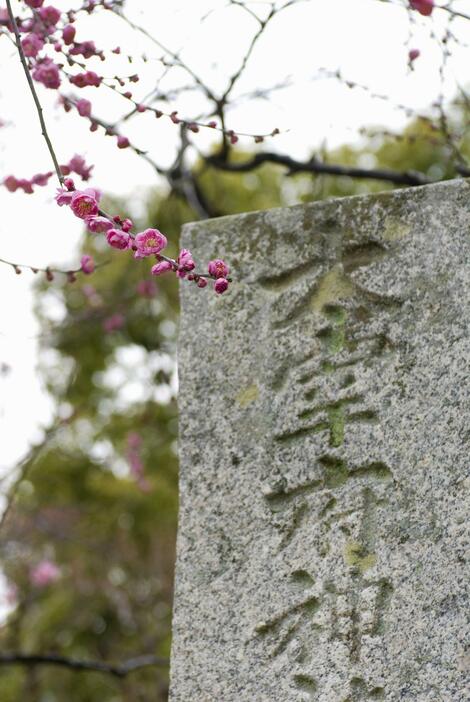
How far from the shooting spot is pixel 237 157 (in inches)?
303

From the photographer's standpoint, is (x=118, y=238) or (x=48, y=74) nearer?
(x=118, y=238)

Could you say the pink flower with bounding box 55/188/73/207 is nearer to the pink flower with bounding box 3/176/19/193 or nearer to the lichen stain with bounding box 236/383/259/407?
the lichen stain with bounding box 236/383/259/407

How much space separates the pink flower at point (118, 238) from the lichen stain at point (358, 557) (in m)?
0.62

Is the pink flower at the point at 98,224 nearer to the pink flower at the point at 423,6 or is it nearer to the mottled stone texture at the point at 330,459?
the mottled stone texture at the point at 330,459

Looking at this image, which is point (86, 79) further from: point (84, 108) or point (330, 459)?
point (330, 459)

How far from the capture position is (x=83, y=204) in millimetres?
1173

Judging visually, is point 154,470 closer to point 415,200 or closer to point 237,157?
point 237,157

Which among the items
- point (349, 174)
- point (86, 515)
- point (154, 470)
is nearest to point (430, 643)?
point (349, 174)

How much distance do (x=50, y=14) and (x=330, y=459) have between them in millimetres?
926

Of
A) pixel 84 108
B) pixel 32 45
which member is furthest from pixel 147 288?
pixel 32 45

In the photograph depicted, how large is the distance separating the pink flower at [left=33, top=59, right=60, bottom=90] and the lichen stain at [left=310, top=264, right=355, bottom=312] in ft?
1.95

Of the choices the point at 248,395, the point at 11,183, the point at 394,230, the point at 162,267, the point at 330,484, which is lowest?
the point at 330,484

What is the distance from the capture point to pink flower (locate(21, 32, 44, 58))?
1.66 meters

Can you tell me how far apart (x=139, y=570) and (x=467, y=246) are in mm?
6350
